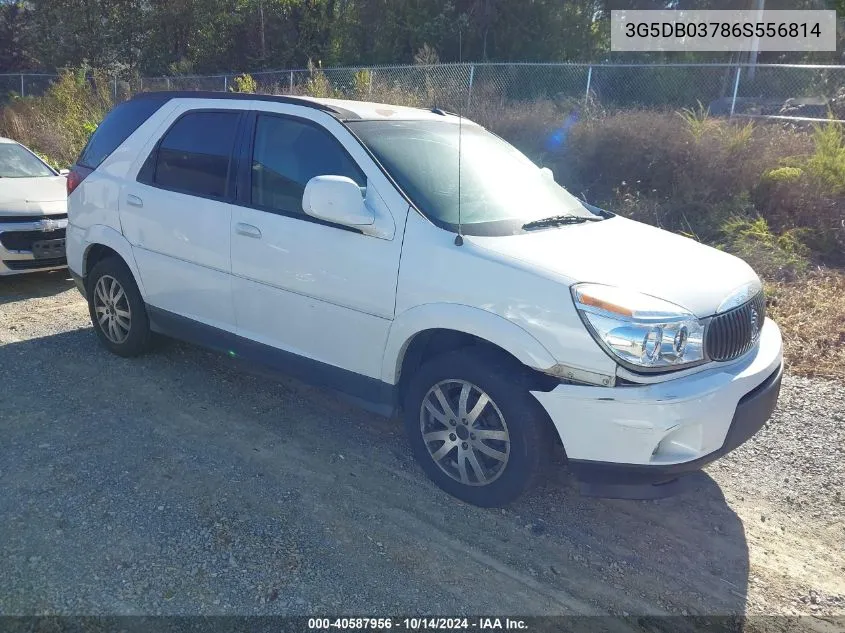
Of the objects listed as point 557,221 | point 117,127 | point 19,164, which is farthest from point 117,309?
point 19,164

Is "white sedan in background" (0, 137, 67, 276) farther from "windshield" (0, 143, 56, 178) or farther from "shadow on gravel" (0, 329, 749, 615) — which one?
"shadow on gravel" (0, 329, 749, 615)

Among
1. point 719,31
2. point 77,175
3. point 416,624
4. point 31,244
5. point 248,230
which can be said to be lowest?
point 416,624

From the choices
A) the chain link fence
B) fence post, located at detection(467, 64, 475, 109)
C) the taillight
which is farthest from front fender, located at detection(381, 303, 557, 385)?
fence post, located at detection(467, 64, 475, 109)

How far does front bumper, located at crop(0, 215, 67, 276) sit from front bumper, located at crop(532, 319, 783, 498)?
5.96 meters

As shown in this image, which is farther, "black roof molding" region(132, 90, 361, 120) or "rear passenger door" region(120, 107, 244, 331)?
"rear passenger door" region(120, 107, 244, 331)

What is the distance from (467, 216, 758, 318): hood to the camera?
307cm

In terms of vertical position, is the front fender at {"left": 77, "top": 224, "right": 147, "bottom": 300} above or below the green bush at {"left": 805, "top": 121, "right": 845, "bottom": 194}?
below

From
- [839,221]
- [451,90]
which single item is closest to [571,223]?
[839,221]

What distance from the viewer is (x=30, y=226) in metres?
6.85

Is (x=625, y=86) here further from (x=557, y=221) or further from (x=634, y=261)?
(x=634, y=261)

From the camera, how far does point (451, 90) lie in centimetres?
1291

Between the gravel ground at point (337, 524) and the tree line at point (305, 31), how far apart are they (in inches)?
764

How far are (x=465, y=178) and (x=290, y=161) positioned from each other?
3.45 ft

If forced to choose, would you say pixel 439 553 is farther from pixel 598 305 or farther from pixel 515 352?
pixel 598 305
